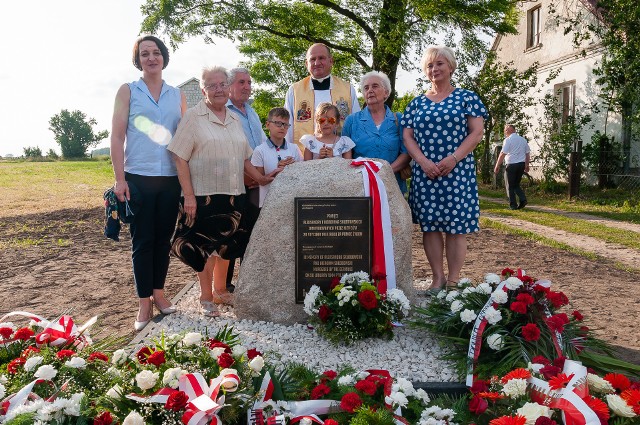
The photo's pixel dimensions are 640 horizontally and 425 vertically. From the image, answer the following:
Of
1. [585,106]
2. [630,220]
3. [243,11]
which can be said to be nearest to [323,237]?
[630,220]

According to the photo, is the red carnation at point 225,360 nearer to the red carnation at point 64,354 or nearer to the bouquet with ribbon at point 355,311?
the red carnation at point 64,354

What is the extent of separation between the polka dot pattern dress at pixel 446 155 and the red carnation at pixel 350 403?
2471mm

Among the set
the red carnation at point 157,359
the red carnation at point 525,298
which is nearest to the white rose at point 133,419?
the red carnation at point 157,359

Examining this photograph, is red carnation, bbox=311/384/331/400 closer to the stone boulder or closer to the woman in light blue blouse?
the stone boulder

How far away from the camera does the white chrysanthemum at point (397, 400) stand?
9.09 ft

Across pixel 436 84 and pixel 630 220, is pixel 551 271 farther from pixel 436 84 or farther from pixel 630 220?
pixel 630 220

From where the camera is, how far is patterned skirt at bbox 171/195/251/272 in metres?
4.58

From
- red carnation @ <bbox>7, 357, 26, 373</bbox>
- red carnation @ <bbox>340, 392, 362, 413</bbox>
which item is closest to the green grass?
red carnation @ <bbox>340, 392, 362, 413</bbox>

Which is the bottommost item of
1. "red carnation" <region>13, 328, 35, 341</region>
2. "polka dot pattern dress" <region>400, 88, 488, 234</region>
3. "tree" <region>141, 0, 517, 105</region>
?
"red carnation" <region>13, 328, 35, 341</region>

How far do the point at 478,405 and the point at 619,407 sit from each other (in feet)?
1.95

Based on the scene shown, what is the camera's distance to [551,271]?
687 cm

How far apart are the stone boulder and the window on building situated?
1748cm

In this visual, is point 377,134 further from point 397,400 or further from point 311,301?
point 397,400

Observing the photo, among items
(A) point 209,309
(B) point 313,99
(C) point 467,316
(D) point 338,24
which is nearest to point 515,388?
(C) point 467,316
